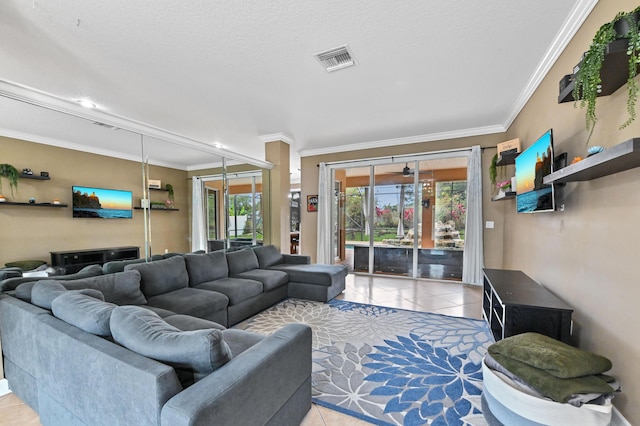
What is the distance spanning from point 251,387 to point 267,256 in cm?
339

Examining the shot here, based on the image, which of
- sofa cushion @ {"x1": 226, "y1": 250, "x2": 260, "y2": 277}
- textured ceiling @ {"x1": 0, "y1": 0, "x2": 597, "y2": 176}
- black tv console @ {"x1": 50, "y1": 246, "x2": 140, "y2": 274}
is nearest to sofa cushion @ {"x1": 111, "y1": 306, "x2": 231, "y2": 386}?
textured ceiling @ {"x1": 0, "y1": 0, "x2": 597, "y2": 176}

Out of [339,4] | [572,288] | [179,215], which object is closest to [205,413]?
[339,4]

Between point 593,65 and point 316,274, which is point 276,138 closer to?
point 316,274

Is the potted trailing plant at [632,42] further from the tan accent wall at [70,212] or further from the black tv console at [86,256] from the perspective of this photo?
the black tv console at [86,256]

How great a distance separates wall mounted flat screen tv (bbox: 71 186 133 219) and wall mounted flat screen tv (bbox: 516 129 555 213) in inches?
233

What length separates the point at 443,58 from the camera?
2.57m

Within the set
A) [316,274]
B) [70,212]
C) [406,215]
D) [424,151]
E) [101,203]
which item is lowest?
[316,274]

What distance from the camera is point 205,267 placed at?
11.1 ft

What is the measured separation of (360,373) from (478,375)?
3.16ft

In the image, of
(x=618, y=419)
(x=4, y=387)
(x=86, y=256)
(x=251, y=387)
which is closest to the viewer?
(x=251, y=387)

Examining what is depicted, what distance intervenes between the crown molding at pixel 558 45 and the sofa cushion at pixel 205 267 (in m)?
4.33

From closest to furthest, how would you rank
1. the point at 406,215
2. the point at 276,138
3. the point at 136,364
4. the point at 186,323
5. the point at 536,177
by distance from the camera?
the point at 136,364 < the point at 186,323 < the point at 536,177 < the point at 276,138 < the point at 406,215

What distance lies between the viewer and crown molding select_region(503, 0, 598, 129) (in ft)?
6.31

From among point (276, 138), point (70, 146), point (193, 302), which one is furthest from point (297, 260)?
point (70, 146)
